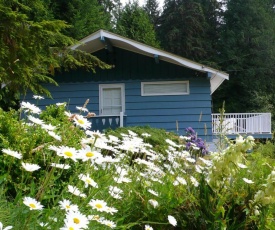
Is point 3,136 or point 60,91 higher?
point 60,91

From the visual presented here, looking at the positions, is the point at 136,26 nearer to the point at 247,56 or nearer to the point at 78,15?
the point at 78,15

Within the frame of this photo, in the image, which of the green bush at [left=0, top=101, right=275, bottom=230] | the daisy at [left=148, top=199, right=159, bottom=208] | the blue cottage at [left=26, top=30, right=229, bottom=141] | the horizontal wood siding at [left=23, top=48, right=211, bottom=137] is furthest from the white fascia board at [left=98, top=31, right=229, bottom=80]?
the daisy at [left=148, top=199, right=159, bottom=208]

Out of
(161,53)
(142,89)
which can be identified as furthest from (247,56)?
(161,53)

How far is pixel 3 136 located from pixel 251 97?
33.1 m

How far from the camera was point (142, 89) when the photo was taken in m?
13.3

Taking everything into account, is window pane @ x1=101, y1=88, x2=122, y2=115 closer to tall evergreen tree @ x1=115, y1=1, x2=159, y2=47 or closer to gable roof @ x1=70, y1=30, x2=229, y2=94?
gable roof @ x1=70, y1=30, x2=229, y2=94

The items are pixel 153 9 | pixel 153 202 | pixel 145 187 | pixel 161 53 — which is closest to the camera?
pixel 153 202

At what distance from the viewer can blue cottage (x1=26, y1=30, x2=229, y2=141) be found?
13070 millimetres

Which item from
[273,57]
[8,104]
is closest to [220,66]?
[273,57]

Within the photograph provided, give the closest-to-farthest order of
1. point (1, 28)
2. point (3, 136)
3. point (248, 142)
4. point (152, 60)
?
point (248, 142), point (3, 136), point (1, 28), point (152, 60)

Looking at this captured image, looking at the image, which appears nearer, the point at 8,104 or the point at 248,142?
the point at 248,142

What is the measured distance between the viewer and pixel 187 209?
2.94m

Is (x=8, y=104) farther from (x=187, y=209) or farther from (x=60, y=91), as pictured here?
(x=187, y=209)

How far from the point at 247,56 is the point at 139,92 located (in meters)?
26.0
